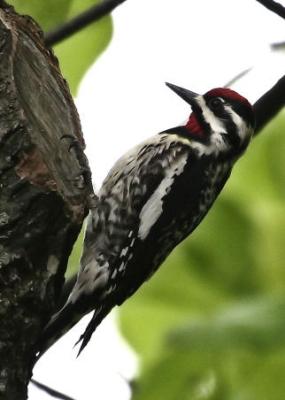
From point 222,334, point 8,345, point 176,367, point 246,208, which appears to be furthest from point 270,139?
point 222,334

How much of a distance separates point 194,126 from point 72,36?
1613 millimetres

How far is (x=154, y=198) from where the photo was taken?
2973 millimetres

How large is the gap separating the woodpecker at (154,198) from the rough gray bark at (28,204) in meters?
0.69

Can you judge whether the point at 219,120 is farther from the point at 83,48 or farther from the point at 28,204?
the point at 28,204

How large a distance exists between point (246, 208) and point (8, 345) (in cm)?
56

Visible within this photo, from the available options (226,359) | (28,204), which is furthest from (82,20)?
(226,359)

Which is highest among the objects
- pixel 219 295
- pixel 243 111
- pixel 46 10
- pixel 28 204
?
pixel 46 10

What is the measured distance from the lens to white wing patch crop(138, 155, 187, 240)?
9.55 feet

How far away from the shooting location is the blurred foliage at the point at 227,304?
24.9 inches

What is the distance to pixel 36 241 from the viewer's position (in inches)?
64.4

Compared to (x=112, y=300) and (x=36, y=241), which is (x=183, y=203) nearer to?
(x=112, y=300)

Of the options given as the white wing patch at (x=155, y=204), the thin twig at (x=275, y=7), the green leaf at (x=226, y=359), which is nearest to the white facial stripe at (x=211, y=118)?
the white wing patch at (x=155, y=204)

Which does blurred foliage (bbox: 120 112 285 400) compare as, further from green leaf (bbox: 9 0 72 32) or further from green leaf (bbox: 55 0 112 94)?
green leaf (bbox: 9 0 72 32)

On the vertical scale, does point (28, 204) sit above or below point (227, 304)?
below
